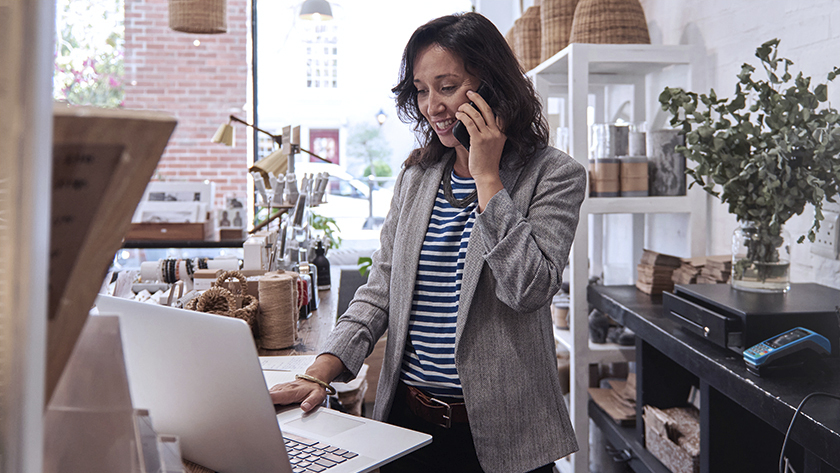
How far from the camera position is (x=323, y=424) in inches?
38.5

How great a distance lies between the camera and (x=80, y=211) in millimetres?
251

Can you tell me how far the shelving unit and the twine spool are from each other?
124 centimetres

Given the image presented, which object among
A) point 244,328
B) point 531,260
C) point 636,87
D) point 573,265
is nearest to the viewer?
point 244,328

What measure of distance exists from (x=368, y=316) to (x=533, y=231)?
0.40 meters

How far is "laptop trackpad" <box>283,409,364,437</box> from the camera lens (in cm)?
95

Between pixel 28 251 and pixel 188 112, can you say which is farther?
pixel 188 112

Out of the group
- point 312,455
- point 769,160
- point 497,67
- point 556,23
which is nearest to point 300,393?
point 312,455

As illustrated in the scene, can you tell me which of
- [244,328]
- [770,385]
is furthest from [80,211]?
[770,385]

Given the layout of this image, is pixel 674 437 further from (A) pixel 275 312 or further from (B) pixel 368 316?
(A) pixel 275 312

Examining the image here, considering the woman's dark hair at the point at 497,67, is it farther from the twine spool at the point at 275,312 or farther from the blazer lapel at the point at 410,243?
the twine spool at the point at 275,312

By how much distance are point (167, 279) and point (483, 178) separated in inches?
45.6

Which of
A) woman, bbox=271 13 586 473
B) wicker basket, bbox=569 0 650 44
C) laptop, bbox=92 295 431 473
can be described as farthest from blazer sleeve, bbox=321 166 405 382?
wicker basket, bbox=569 0 650 44

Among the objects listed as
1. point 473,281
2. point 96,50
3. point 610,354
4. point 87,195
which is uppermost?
point 96,50

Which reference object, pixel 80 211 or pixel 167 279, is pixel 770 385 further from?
pixel 167 279
